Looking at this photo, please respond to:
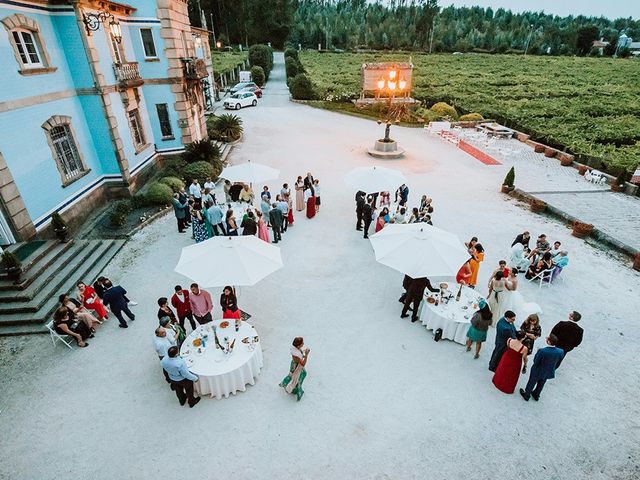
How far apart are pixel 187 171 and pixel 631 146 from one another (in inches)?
1168

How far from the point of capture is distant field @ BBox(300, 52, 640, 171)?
26.4m

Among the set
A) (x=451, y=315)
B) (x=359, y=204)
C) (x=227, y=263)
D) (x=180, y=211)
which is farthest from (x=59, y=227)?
(x=451, y=315)

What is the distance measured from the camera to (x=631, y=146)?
25531 millimetres

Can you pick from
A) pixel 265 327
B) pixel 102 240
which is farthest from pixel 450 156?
pixel 102 240

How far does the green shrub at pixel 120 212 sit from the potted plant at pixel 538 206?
54.6ft

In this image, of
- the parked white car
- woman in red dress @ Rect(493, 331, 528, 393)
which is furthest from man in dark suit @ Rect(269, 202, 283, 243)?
the parked white car

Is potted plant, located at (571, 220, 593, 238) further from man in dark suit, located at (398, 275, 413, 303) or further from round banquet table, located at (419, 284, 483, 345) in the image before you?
man in dark suit, located at (398, 275, 413, 303)

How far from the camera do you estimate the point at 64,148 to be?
1353 cm

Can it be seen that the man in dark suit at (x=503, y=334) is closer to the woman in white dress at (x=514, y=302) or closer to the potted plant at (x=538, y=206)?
the woman in white dress at (x=514, y=302)

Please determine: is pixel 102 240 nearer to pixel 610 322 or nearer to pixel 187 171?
pixel 187 171

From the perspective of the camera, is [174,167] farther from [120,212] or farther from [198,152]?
[120,212]

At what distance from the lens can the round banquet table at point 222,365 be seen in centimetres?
721

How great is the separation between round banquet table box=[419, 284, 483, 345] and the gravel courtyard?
0.31m

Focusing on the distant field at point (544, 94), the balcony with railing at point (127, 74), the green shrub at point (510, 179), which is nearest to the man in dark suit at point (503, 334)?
the green shrub at point (510, 179)
